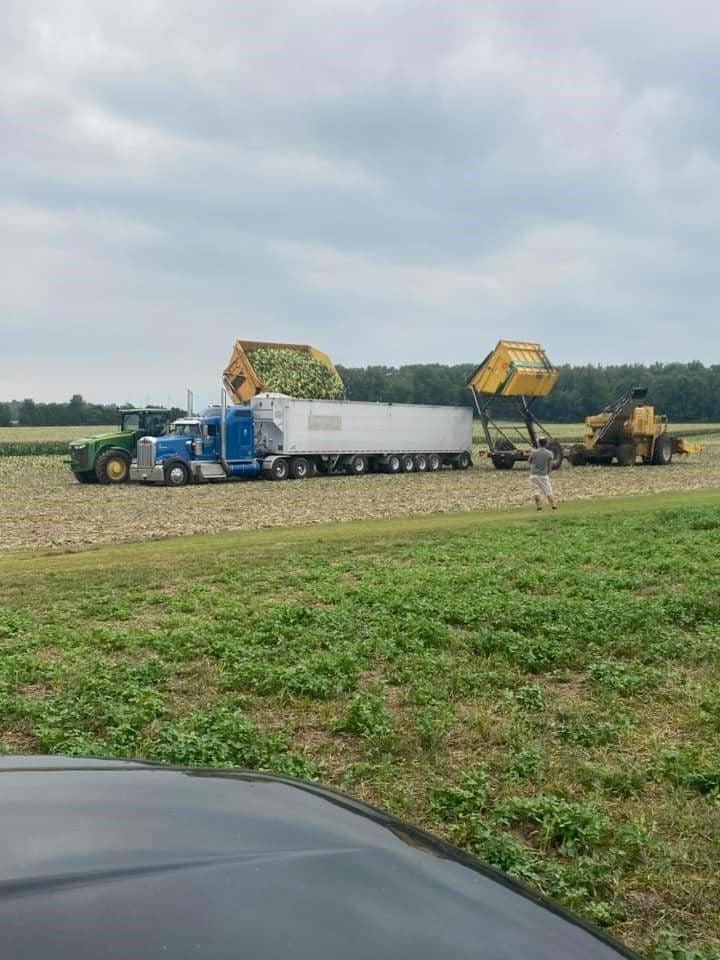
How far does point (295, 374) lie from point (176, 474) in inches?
353

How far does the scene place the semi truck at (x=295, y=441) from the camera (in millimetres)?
34344

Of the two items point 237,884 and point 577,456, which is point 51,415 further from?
point 237,884

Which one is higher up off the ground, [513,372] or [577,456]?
[513,372]

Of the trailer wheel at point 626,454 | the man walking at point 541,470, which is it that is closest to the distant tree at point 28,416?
the trailer wheel at point 626,454

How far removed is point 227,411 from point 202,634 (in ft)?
93.1

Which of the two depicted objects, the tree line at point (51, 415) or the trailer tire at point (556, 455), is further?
the tree line at point (51, 415)

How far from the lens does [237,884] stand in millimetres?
1871

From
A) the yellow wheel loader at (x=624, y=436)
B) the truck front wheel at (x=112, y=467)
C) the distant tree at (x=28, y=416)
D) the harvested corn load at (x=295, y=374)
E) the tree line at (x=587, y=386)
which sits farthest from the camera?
the distant tree at (x=28, y=416)

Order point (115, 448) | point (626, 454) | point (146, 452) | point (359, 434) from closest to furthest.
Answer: point (146, 452) < point (115, 448) < point (359, 434) < point (626, 454)

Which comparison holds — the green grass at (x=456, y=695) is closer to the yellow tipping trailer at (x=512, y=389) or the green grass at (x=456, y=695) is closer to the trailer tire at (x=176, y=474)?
the trailer tire at (x=176, y=474)

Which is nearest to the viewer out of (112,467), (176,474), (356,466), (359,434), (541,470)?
(541,470)

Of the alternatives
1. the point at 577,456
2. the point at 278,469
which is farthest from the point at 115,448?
the point at 577,456

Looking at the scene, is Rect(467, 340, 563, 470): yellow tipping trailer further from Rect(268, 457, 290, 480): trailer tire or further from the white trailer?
Rect(268, 457, 290, 480): trailer tire

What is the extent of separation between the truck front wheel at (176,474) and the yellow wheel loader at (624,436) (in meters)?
18.8
